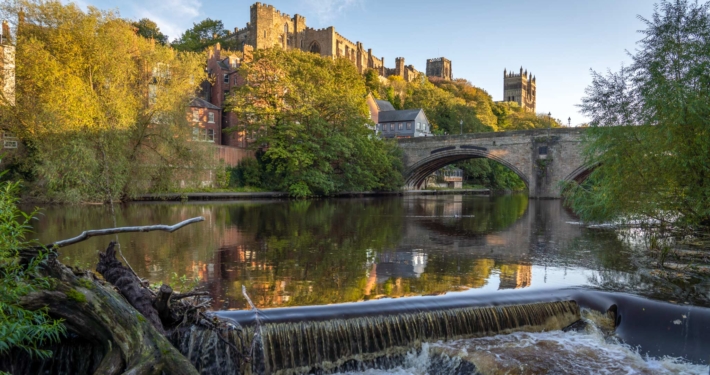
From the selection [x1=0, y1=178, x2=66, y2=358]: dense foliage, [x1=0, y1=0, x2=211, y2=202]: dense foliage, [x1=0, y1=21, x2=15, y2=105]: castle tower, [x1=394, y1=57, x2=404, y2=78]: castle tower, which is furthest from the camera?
[x1=394, y1=57, x2=404, y2=78]: castle tower

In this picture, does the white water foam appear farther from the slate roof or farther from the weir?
the slate roof

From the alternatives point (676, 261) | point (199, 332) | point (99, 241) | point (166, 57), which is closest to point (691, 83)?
point (676, 261)

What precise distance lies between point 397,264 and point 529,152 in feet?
114

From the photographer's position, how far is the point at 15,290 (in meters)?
3.76

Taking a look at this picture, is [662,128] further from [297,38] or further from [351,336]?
[297,38]

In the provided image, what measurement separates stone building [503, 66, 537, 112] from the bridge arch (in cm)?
10204

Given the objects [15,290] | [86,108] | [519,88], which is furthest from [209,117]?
[519,88]

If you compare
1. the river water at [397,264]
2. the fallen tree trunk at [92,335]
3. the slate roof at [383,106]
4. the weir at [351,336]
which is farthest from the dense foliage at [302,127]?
the fallen tree trunk at [92,335]

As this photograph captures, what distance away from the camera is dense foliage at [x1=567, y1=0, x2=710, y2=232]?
34.6 feet

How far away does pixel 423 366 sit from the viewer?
6465 mm

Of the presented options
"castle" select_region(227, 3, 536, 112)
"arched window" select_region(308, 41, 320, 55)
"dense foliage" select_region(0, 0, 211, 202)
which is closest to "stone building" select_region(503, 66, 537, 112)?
"castle" select_region(227, 3, 536, 112)

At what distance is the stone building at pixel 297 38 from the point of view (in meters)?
72.0

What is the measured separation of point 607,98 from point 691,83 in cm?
207

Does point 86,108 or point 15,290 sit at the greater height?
point 86,108
